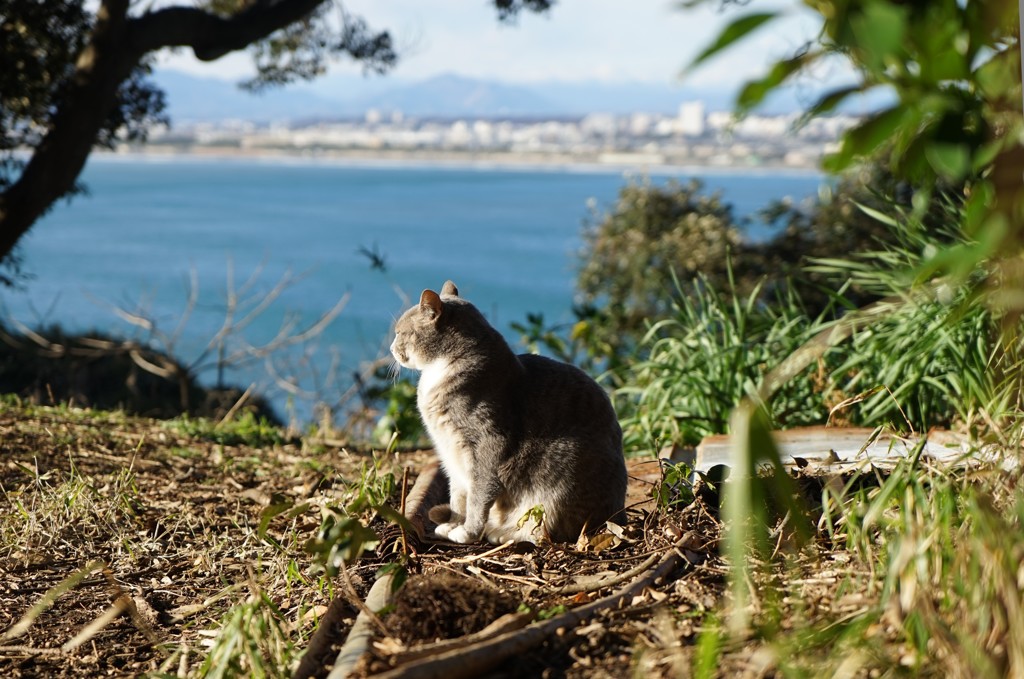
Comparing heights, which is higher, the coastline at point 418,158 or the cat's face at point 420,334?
the coastline at point 418,158

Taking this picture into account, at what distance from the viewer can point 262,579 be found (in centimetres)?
329

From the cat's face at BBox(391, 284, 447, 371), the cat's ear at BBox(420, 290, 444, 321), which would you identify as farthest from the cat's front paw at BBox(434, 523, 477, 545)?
the cat's ear at BBox(420, 290, 444, 321)

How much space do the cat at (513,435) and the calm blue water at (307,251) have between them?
1.83ft

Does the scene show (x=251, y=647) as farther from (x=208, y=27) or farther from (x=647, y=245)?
(x=647, y=245)

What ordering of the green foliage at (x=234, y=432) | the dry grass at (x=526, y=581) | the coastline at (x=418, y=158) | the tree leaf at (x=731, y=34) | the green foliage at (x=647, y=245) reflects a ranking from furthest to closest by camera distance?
the coastline at (x=418, y=158) < the green foliage at (x=647, y=245) < the green foliage at (x=234, y=432) < the dry grass at (x=526, y=581) < the tree leaf at (x=731, y=34)

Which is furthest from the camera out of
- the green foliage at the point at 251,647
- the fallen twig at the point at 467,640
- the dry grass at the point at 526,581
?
the green foliage at the point at 251,647

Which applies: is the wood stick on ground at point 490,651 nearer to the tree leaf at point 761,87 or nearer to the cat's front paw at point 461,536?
the cat's front paw at point 461,536

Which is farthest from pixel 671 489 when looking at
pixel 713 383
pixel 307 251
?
pixel 307 251

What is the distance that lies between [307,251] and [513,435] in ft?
138

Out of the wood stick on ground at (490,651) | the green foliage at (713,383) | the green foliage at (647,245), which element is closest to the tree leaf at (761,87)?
the wood stick on ground at (490,651)

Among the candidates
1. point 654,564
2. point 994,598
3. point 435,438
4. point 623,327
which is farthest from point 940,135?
point 623,327

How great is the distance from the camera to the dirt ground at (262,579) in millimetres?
2504

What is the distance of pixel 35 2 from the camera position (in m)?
9.44

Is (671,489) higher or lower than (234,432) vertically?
higher
